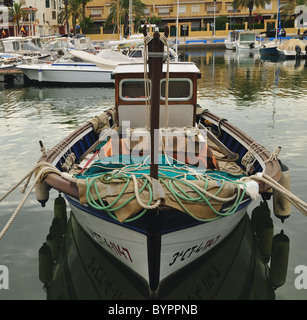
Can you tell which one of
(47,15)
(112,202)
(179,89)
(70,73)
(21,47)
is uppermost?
(47,15)

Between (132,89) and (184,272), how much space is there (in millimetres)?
4972

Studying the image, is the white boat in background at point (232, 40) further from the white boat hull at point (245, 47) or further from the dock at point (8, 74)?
the dock at point (8, 74)

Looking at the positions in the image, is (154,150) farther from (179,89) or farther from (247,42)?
(247,42)

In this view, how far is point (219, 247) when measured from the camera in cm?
714

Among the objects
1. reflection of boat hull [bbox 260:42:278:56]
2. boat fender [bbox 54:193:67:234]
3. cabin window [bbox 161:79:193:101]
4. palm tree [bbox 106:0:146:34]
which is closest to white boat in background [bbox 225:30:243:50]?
reflection of boat hull [bbox 260:42:278:56]

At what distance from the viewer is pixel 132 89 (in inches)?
380

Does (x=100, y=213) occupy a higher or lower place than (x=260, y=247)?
higher

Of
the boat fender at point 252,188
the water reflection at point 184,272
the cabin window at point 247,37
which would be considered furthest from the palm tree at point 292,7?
the boat fender at point 252,188

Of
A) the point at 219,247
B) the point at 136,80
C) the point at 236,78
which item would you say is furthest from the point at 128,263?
the point at 236,78

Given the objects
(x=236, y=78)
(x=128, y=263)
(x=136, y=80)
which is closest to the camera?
(x=128, y=263)

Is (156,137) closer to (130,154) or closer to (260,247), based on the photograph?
(130,154)

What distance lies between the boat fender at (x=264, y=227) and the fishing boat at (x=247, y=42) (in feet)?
171

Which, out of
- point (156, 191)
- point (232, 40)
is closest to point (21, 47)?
point (156, 191)
